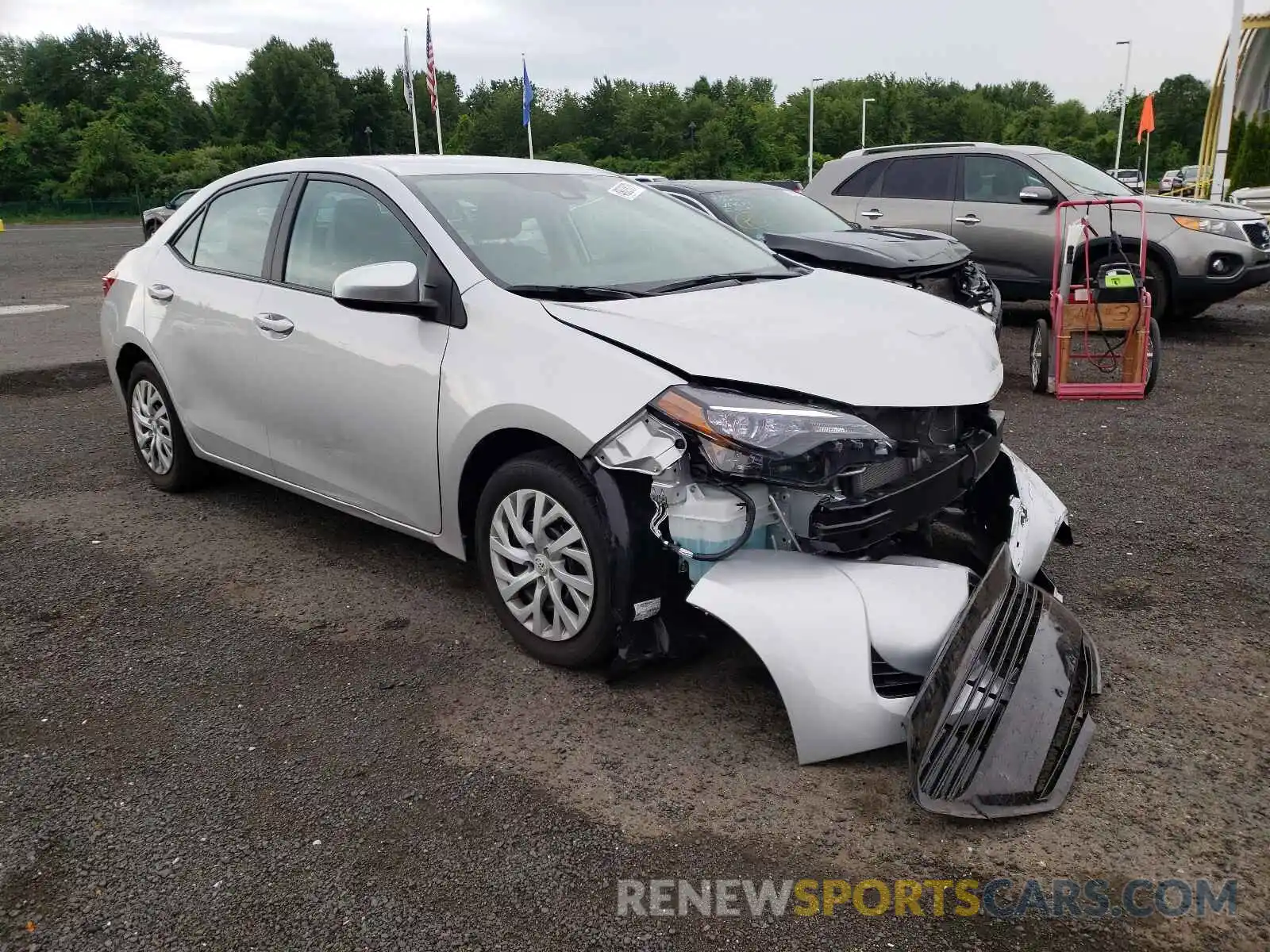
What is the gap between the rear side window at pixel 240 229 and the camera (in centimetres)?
461

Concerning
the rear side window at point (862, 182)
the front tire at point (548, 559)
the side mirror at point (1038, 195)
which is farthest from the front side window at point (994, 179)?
the front tire at point (548, 559)

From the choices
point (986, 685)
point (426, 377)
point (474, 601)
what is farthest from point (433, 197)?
point (986, 685)

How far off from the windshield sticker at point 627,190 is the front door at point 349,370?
1049mm

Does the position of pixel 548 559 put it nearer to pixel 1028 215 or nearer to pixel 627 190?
pixel 627 190

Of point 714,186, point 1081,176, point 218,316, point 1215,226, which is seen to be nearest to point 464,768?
point 218,316

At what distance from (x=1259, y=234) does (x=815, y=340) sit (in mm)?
9286

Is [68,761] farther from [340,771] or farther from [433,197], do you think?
[433,197]

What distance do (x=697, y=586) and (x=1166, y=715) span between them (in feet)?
4.86

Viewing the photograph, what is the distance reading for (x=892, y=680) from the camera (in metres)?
2.92

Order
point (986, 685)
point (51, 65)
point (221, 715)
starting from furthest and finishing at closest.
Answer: point (51, 65)
point (221, 715)
point (986, 685)

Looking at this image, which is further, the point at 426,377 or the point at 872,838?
the point at 426,377

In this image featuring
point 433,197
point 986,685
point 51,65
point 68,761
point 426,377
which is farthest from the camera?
point 51,65

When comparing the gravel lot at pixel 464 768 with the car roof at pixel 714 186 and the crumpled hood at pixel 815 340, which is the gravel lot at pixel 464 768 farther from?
the car roof at pixel 714 186

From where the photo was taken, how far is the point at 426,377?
3.67 meters
